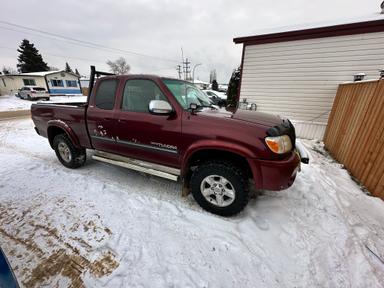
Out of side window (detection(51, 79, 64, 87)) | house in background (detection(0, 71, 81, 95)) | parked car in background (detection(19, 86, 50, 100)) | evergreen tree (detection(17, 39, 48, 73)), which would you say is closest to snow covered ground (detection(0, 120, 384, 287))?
parked car in background (detection(19, 86, 50, 100))

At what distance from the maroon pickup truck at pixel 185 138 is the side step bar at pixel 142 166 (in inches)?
0.6

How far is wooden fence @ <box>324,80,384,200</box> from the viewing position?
300 cm

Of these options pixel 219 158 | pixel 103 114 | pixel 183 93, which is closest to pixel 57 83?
pixel 103 114

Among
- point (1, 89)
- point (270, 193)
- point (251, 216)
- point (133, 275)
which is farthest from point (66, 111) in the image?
point (1, 89)

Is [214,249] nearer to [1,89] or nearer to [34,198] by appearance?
[34,198]

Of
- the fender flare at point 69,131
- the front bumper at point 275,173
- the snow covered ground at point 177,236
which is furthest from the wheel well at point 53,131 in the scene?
the front bumper at point 275,173

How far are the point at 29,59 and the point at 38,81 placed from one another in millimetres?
16066

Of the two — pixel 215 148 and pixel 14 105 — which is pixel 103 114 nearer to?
pixel 215 148

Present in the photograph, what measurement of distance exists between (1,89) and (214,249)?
41.3 m

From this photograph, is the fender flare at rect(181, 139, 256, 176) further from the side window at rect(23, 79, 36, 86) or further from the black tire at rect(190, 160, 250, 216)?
the side window at rect(23, 79, 36, 86)

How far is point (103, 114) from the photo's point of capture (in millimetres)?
3049

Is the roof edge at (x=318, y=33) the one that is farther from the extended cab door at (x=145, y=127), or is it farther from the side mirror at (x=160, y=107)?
the side mirror at (x=160, y=107)

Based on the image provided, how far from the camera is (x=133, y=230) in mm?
2275

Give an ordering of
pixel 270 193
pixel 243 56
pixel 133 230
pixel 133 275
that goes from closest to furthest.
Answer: pixel 133 275, pixel 133 230, pixel 270 193, pixel 243 56
